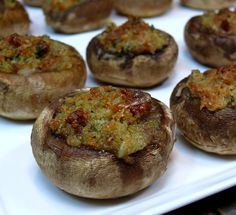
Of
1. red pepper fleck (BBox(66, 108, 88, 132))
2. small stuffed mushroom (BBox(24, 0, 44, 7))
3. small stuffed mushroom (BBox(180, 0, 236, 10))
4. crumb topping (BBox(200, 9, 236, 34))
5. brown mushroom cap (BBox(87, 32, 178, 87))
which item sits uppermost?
red pepper fleck (BBox(66, 108, 88, 132))

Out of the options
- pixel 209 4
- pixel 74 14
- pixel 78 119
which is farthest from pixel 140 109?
pixel 209 4

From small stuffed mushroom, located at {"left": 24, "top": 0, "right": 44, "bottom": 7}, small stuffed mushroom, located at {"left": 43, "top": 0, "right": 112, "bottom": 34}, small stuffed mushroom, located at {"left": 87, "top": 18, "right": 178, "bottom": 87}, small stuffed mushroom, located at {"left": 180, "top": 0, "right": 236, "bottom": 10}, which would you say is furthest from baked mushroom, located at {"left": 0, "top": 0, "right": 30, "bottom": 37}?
small stuffed mushroom, located at {"left": 180, "top": 0, "right": 236, "bottom": 10}

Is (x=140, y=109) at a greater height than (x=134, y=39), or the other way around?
(x=140, y=109)

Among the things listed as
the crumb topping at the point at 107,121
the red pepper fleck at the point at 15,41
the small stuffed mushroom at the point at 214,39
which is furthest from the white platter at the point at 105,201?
the small stuffed mushroom at the point at 214,39

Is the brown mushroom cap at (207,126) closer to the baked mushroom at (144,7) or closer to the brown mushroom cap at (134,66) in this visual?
the brown mushroom cap at (134,66)

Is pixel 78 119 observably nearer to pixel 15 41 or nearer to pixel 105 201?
pixel 105 201

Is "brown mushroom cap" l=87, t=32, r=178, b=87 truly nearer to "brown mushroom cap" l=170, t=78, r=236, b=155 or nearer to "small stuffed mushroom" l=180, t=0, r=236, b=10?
"brown mushroom cap" l=170, t=78, r=236, b=155
